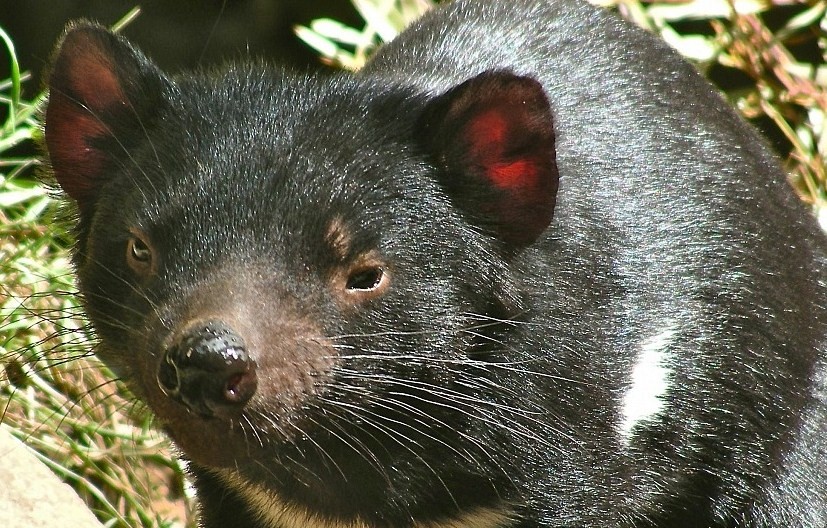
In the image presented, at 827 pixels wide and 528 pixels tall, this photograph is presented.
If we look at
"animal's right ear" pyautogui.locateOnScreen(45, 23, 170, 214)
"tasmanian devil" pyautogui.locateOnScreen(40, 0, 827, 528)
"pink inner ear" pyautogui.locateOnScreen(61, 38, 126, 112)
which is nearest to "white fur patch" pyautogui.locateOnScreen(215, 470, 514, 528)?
"tasmanian devil" pyautogui.locateOnScreen(40, 0, 827, 528)

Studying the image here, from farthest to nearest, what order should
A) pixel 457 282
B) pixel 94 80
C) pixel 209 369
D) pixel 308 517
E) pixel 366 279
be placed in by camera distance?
pixel 308 517 → pixel 94 80 → pixel 457 282 → pixel 366 279 → pixel 209 369

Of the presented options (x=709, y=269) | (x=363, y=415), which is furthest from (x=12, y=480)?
(x=709, y=269)

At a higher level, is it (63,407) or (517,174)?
(517,174)

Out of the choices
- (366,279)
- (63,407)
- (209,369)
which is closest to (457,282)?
(366,279)

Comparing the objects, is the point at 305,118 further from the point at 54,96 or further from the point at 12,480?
the point at 12,480

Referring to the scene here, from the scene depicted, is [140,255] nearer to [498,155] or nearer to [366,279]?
[366,279]

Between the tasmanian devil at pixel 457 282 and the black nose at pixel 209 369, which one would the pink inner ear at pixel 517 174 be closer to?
the tasmanian devil at pixel 457 282
